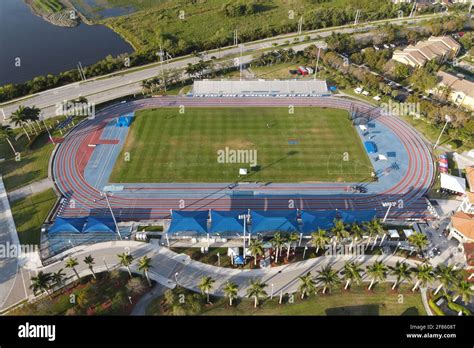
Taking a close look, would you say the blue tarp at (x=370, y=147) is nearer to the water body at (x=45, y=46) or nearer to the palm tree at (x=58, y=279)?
the palm tree at (x=58, y=279)

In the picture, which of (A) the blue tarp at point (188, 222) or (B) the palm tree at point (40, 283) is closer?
(B) the palm tree at point (40, 283)

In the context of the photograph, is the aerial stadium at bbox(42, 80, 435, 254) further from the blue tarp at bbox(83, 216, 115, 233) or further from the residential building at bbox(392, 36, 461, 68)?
the residential building at bbox(392, 36, 461, 68)

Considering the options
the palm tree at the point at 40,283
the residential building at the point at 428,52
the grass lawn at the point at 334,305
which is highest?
the residential building at the point at 428,52

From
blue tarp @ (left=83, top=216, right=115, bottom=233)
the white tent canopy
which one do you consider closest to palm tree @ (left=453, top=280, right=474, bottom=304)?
the white tent canopy

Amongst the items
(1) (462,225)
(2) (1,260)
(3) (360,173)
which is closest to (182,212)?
(2) (1,260)

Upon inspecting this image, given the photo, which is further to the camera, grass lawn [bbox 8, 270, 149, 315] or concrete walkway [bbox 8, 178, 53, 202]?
concrete walkway [bbox 8, 178, 53, 202]

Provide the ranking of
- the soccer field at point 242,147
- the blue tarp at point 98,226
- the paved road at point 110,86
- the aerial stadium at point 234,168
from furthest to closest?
the paved road at point 110,86, the soccer field at point 242,147, the aerial stadium at point 234,168, the blue tarp at point 98,226

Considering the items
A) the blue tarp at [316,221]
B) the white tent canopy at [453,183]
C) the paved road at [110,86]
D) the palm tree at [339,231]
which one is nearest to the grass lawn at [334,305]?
the palm tree at [339,231]
